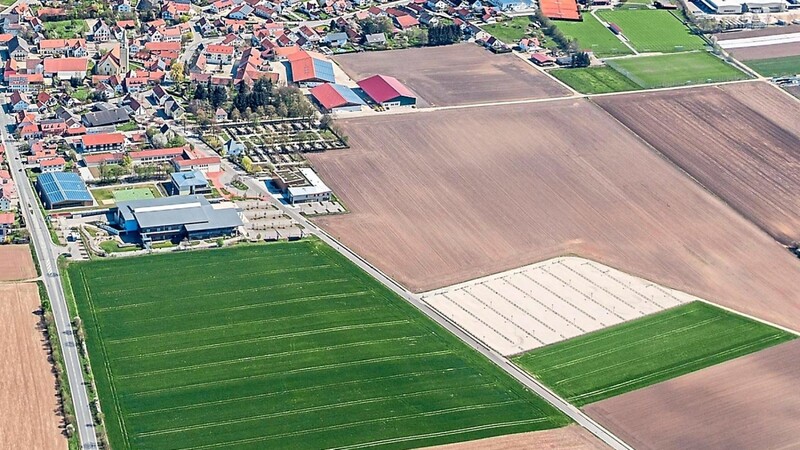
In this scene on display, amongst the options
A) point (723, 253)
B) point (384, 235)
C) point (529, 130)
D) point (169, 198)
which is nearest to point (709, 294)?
point (723, 253)

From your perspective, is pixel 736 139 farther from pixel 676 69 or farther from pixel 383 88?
pixel 383 88

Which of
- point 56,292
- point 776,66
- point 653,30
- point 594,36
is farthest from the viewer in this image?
point 653,30

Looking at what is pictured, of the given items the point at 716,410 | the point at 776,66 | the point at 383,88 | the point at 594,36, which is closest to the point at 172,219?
the point at 383,88

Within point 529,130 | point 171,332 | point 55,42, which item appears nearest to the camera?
point 171,332

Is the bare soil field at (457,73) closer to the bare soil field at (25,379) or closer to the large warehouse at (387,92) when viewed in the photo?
the large warehouse at (387,92)

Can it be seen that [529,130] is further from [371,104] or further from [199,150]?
[199,150]
